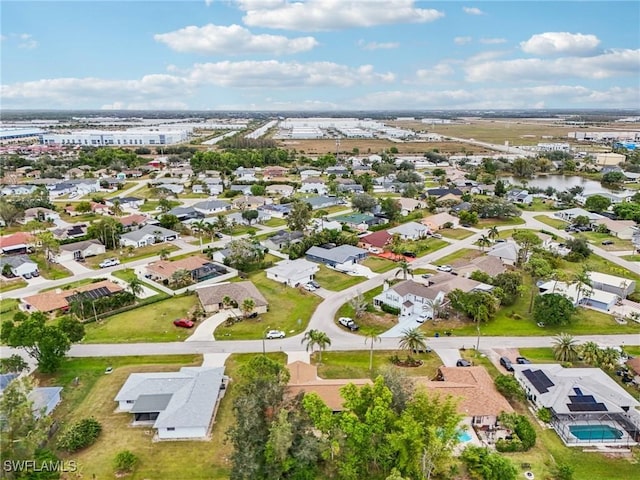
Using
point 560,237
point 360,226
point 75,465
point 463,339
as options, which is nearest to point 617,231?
point 560,237

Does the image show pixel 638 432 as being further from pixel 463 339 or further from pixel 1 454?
pixel 1 454

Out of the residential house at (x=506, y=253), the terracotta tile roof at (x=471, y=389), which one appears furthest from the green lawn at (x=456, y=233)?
the terracotta tile roof at (x=471, y=389)

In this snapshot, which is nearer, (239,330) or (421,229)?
(239,330)

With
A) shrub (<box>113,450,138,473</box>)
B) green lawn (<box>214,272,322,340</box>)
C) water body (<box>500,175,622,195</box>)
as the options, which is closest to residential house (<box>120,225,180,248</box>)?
green lawn (<box>214,272,322,340</box>)

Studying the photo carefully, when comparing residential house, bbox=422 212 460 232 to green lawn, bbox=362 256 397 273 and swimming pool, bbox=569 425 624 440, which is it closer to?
green lawn, bbox=362 256 397 273

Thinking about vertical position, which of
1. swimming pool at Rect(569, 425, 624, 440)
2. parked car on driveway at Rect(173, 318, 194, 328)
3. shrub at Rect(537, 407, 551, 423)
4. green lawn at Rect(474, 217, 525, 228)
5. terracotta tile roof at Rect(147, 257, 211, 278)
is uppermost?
terracotta tile roof at Rect(147, 257, 211, 278)

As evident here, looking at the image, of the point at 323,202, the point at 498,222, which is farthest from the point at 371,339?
the point at 323,202
